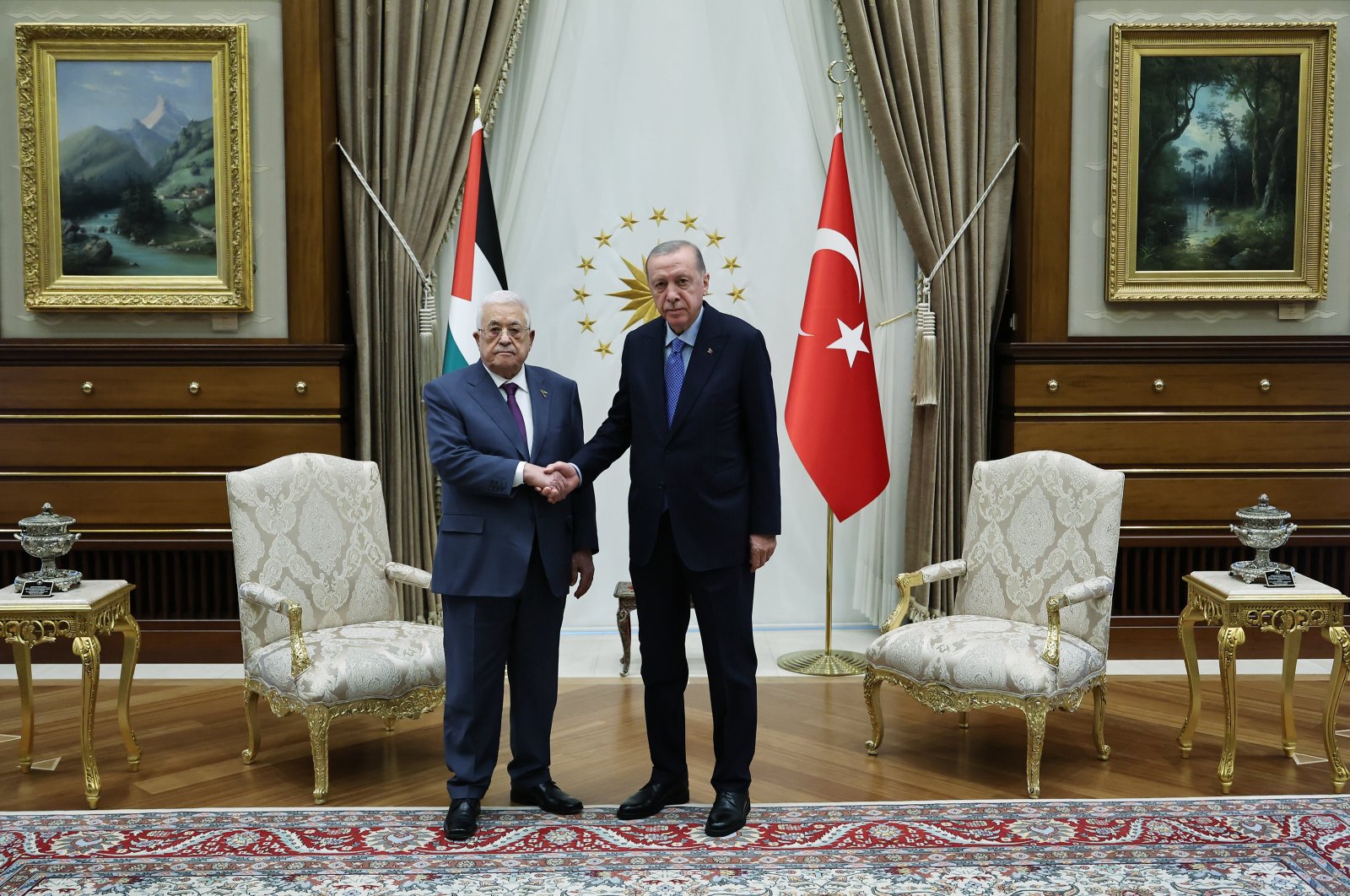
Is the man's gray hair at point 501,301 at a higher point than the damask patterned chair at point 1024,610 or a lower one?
higher

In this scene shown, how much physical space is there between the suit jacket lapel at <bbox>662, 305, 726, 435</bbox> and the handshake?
1.04ft

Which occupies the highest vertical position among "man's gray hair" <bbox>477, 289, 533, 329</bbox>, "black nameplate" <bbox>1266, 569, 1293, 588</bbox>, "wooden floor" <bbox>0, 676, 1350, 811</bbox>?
"man's gray hair" <bbox>477, 289, 533, 329</bbox>

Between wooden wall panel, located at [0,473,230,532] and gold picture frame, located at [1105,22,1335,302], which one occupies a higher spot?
gold picture frame, located at [1105,22,1335,302]

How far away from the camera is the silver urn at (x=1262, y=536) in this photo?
3.90 metres

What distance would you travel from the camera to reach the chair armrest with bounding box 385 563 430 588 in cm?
405

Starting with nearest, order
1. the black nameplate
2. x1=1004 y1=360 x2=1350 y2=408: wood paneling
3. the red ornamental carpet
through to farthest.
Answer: the red ornamental carpet, the black nameplate, x1=1004 y1=360 x2=1350 y2=408: wood paneling

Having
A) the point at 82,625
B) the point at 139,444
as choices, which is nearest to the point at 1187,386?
the point at 82,625

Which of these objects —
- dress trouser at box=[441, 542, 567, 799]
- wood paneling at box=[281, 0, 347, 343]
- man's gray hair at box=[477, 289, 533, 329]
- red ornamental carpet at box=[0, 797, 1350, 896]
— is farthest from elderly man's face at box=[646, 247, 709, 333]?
wood paneling at box=[281, 0, 347, 343]

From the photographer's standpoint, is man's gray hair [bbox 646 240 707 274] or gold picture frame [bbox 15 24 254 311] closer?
man's gray hair [bbox 646 240 707 274]

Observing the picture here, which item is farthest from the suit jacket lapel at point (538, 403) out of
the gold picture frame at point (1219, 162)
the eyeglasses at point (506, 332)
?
the gold picture frame at point (1219, 162)

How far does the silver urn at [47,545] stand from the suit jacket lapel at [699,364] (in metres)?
2.09

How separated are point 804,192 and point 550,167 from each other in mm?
1246

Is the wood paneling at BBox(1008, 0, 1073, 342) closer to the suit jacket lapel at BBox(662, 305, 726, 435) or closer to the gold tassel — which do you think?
the gold tassel

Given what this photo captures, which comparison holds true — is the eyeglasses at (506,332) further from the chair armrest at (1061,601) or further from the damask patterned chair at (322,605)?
the chair armrest at (1061,601)
